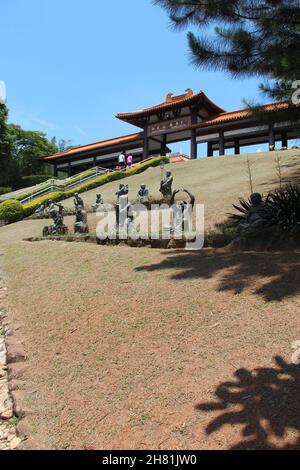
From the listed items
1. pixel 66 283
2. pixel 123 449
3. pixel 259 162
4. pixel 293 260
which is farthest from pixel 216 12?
pixel 259 162

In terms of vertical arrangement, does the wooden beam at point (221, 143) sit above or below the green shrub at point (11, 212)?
above

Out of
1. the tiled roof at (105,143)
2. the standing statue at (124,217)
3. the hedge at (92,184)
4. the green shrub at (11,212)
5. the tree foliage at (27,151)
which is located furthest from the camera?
the tree foliage at (27,151)

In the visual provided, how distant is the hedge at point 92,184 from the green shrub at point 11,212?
0.55 metres

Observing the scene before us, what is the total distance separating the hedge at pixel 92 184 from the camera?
2167 cm

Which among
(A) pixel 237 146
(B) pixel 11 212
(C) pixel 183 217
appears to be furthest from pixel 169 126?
(C) pixel 183 217

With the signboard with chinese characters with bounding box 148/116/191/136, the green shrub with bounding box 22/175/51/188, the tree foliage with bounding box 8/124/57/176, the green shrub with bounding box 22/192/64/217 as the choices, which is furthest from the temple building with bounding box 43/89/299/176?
the green shrub with bounding box 22/192/64/217

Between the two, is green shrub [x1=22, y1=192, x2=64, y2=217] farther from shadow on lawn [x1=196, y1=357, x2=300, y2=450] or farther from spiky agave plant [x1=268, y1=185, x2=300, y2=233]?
shadow on lawn [x1=196, y1=357, x2=300, y2=450]

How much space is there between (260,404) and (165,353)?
1201 millimetres

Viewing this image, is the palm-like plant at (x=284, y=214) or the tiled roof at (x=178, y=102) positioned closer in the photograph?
the palm-like plant at (x=284, y=214)

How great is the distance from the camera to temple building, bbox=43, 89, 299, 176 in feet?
95.9

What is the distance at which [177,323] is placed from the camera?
4480 millimetres

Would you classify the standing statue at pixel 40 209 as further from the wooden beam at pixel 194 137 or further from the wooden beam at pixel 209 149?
the wooden beam at pixel 209 149

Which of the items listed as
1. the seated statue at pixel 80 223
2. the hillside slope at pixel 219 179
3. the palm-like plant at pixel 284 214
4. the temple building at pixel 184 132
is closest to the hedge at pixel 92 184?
the hillside slope at pixel 219 179

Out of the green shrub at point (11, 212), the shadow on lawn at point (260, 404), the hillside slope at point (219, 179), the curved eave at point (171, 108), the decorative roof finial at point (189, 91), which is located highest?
the decorative roof finial at point (189, 91)
